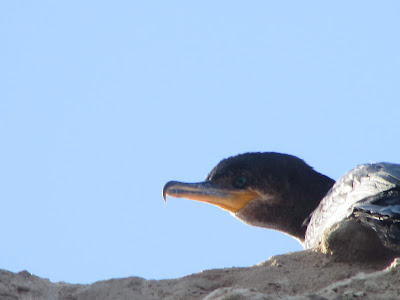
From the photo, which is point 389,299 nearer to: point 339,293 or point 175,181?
point 339,293

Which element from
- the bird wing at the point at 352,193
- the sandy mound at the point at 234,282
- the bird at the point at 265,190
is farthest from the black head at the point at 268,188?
the sandy mound at the point at 234,282

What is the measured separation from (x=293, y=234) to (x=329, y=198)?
2512mm

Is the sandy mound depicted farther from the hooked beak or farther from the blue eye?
the blue eye

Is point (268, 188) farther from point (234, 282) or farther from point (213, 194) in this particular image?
point (234, 282)

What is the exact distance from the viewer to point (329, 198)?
20.2ft

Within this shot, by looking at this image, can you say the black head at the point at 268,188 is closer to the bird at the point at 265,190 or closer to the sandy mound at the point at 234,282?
the bird at the point at 265,190

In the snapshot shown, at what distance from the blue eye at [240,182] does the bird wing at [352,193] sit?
193cm

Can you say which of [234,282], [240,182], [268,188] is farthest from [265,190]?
[234,282]

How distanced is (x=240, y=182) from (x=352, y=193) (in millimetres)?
2673

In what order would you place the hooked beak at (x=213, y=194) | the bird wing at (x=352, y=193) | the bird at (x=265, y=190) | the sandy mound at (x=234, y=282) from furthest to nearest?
the bird at (x=265, y=190) → the hooked beak at (x=213, y=194) → the bird wing at (x=352, y=193) → the sandy mound at (x=234, y=282)

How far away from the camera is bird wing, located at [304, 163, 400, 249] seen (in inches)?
209

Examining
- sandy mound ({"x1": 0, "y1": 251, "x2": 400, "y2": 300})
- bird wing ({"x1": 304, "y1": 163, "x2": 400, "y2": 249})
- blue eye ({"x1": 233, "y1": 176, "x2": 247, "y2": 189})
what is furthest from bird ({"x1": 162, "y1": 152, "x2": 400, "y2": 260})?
sandy mound ({"x1": 0, "y1": 251, "x2": 400, "y2": 300})

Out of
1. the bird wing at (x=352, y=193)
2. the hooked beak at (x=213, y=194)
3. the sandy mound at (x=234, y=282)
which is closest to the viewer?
the sandy mound at (x=234, y=282)

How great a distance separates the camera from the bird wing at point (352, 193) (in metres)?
5.32
